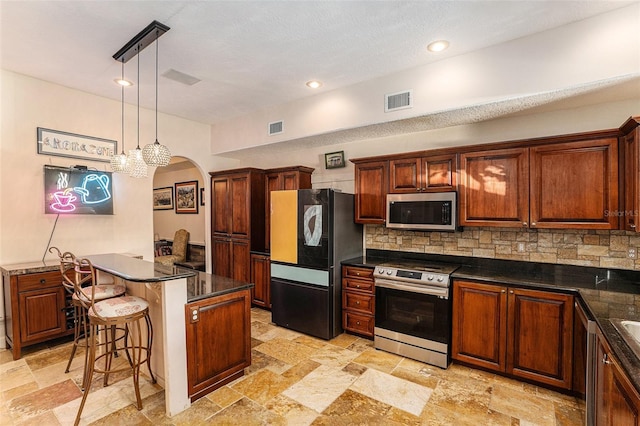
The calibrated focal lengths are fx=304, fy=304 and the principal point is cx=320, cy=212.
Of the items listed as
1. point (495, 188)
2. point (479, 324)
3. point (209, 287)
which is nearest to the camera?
point (209, 287)

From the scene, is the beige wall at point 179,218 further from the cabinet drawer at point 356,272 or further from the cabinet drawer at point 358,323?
the cabinet drawer at point 358,323

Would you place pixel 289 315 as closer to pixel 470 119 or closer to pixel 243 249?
pixel 243 249

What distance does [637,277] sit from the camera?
266cm

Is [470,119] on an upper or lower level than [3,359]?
upper

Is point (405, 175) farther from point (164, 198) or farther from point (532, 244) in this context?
point (164, 198)

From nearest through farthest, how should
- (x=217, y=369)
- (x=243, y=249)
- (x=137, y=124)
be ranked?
(x=217, y=369), (x=137, y=124), (x=243, y=249)

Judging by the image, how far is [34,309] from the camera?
3170 mm

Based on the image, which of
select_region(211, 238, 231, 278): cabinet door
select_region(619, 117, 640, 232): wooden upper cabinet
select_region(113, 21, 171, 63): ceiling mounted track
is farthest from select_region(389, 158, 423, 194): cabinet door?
select_region(211, 238, 231, 278): cabinet door

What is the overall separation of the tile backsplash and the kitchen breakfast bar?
221 cm

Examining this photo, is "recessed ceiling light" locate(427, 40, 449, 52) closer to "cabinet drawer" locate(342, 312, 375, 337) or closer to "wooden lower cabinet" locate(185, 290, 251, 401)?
"wooden lower cabinet" locate(185, 290, 251, 401)

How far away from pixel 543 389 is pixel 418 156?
247 centimetres

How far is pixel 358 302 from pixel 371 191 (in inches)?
54.3

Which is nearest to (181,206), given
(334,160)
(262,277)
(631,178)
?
(262,277)

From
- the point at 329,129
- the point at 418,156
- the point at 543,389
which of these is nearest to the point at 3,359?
the point at 329,129
